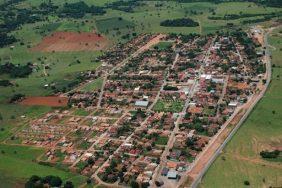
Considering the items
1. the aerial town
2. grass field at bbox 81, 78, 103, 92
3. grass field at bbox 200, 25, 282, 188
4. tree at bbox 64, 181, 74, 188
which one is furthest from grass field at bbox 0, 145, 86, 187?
grass field at bbox 81, 78, 103, 92

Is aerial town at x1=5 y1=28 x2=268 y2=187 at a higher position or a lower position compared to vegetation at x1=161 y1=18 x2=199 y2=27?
lower

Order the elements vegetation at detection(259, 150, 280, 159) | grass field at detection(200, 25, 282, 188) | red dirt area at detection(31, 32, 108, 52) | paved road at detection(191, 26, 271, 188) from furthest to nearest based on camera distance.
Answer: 1. red dirt area at detection(31, 32, 108, 52)
2. vegetation at detection(259, 150, 280, 159)
3. paved road at detection(191, 26, 271, 188)
4. grass field at detection(200, 25, 282, 188)

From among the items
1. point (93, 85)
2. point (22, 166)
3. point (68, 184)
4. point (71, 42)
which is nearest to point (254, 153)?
point (68, 184)

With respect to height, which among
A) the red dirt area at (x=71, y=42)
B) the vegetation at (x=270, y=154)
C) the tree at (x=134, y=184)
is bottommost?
the tree at (x=134, y=184)

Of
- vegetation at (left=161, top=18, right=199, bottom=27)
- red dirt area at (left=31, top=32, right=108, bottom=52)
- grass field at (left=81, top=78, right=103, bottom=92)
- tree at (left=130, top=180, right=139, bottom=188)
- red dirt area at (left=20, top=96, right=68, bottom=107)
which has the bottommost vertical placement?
tree at (left=130, top=180, right=139, bottom=188)

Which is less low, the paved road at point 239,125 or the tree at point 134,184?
the paved road at point 239,125

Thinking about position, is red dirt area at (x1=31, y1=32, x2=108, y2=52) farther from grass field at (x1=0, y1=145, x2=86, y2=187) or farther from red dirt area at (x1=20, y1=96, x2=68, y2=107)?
grass field at (x1=0, y1=145, x2=86, y2=187)

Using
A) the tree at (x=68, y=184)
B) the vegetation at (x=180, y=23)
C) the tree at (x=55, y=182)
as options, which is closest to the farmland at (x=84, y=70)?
the tree at (x=68, y=184)

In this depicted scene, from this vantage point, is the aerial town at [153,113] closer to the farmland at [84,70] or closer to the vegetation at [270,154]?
the farmland at [84,70]
